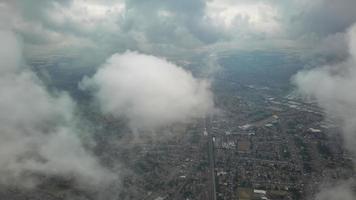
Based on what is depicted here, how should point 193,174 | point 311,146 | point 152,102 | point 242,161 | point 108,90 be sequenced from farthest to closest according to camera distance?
point 108,90
point 152,102
point 311,146
point 242,161
point 193,174

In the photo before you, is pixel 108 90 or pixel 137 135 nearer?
pixel 137 135

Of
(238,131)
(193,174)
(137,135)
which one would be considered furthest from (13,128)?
(238,131)

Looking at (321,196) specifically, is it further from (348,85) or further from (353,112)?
(348,85)

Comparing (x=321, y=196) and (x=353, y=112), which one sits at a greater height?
Result: (x=353, y=112)

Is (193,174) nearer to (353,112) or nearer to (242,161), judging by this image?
(242,161)

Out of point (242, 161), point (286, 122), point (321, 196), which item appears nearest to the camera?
point (321, 196)

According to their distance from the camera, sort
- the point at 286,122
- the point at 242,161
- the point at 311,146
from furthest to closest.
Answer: the point at 286,122
the point at 311,146
the point at 242,161

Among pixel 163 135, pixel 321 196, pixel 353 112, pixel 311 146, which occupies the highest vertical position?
pixel 353 112

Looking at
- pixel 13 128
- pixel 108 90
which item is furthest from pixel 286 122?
pixel 13 128

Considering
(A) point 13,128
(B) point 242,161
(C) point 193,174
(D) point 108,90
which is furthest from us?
(D) point 108,90
